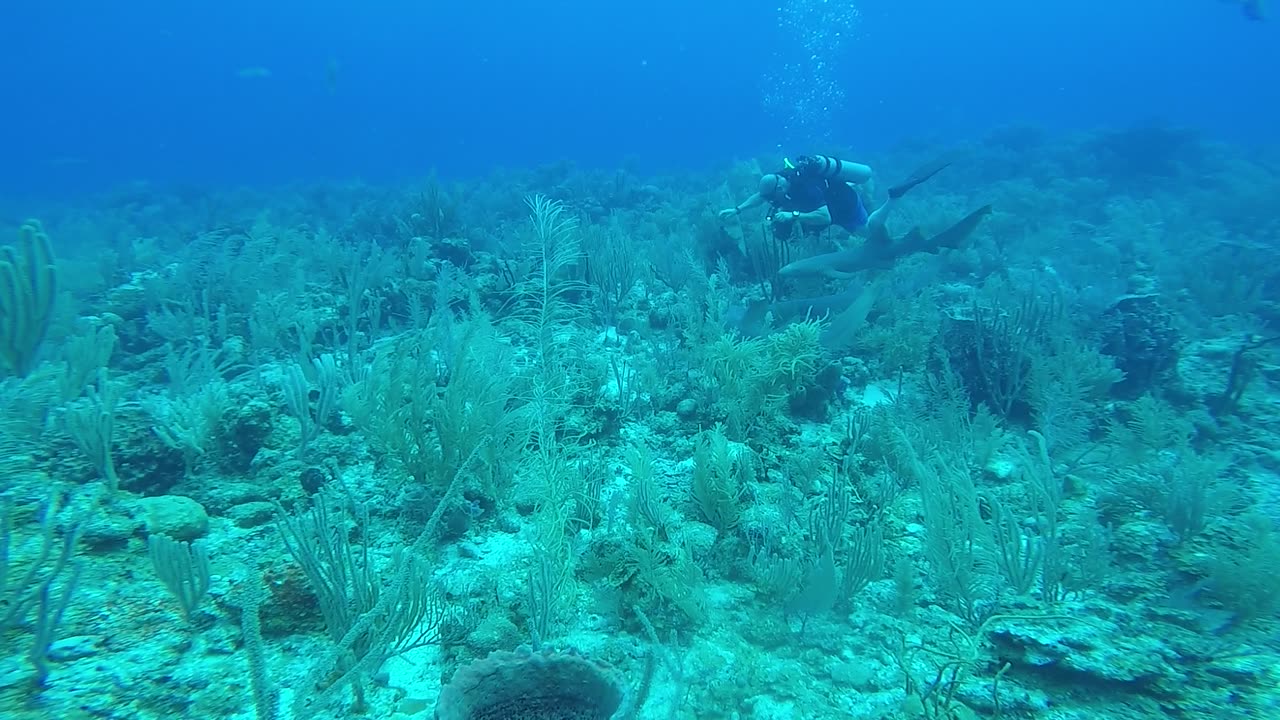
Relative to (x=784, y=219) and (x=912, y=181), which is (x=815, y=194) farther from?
(x=912, y=181)

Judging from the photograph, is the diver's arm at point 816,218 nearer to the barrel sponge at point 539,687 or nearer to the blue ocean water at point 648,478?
the blue ocean water at point 648,478

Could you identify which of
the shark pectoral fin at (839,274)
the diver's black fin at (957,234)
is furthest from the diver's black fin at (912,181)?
the shark pectoral fin at (839,274)

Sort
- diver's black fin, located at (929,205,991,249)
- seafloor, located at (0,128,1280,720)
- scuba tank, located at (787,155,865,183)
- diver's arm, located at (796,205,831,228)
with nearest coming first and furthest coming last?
seafloor, located at (0,128,1280,720)
diver's black fin, located at (929,205,991,249)
scuba tank, located at (787,155,865,183)
diver's arm, located at (796,205,831,228)

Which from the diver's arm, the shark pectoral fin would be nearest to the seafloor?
the shark pectoral fin

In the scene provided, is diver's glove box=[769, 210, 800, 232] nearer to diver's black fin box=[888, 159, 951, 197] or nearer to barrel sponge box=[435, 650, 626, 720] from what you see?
diver's black fin box=[888, 159, 951, 197]

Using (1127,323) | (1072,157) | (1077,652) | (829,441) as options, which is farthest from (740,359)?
(1072,157)

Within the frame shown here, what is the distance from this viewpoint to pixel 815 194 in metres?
7.86

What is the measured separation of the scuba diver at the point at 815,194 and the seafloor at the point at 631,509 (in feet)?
3.16

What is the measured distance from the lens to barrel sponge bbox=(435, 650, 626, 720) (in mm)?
2330

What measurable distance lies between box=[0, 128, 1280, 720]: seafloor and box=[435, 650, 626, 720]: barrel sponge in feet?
0.04

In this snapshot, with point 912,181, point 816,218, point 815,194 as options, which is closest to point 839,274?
point 816,218

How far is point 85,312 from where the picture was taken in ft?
23.4

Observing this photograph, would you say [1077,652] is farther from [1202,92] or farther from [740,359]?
[1202,92]

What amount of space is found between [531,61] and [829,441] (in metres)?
173
